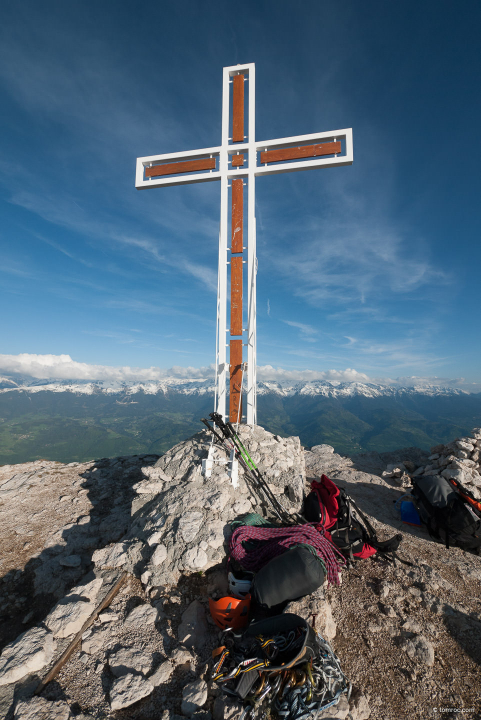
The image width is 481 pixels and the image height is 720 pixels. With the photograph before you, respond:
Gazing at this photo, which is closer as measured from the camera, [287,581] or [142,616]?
[287,581]

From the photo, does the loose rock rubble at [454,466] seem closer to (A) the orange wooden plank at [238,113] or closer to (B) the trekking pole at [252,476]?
(B) the trekking pole at [252,476]

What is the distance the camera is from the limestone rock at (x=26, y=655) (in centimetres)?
356

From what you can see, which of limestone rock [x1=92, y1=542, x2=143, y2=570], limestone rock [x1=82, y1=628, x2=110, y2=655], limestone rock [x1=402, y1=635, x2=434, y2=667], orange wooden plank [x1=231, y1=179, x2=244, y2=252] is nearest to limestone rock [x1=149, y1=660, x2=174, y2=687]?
limestone rock [x1=82, y1=628, x2=110, y2=655]

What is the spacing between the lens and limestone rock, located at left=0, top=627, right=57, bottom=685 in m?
3.56

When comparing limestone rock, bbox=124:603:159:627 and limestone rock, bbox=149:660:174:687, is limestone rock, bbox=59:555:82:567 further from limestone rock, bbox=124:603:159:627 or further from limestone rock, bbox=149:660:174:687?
limestone rock, bbox=149:660:174:687

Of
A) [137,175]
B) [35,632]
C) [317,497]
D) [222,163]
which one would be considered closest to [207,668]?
[35,632]

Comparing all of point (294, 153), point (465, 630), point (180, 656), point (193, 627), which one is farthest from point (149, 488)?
point (294, 153)

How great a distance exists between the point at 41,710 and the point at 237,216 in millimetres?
10873

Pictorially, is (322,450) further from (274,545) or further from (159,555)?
(159,555)

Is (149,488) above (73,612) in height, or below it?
above

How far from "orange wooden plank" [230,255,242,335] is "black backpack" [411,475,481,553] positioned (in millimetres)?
7092

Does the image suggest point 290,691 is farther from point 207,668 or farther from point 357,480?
point 357,480

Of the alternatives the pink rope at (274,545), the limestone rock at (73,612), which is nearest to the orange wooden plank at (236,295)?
the pink rope at (274,545)

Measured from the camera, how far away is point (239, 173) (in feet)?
30.2
